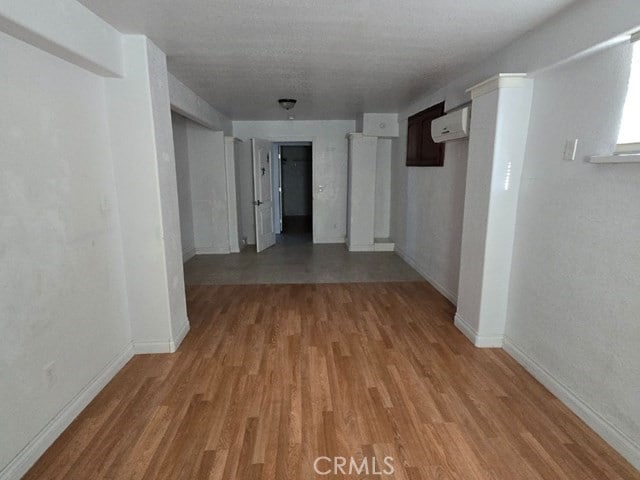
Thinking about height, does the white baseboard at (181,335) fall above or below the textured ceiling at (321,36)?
below

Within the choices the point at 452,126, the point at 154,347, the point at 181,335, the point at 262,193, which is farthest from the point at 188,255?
the point at 452,126

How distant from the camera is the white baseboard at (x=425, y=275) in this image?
377cm

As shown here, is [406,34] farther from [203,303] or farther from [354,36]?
[203,303]

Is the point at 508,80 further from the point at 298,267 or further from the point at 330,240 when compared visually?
the point at 330,240

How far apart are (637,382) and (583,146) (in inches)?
50.0

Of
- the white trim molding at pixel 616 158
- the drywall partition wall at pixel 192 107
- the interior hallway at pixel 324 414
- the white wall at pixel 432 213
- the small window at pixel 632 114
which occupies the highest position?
the drywall partition wall at pixel 192 107

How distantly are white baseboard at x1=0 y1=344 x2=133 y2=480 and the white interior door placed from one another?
3.61m

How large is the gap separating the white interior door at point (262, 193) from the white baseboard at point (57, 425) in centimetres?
361

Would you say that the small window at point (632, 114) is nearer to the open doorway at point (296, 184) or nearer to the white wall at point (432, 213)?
the white wall at point (432, 213)

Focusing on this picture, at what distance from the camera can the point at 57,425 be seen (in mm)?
1862

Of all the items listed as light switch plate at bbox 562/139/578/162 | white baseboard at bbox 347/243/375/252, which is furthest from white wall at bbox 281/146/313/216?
light switch plate at bbox 562/139/578/162

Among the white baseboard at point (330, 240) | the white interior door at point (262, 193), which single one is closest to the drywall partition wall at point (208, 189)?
the white interior door at point (262, 193)

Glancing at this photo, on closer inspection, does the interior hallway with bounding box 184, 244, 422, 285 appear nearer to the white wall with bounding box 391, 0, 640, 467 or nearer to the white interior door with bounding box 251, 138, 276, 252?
the white interior door with bounding box 251, 138, 276, 252

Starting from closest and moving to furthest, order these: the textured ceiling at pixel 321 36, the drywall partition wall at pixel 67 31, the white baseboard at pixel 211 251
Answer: the drywall partition wall at pixel 67 31, the textured ceiling at pixel 321 36, the white baseboard at pixel 211 251
